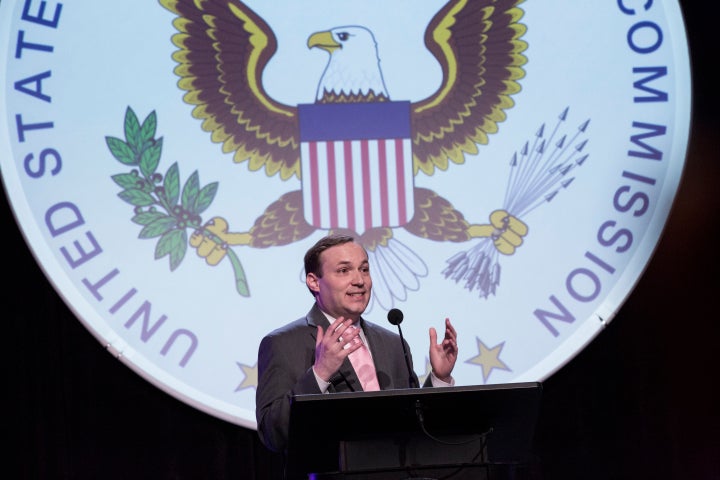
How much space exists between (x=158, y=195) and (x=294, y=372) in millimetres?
1192

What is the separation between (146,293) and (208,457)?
63cm

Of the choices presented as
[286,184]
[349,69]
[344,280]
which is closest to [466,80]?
[349,69]

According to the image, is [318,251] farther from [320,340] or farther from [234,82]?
[234,82]

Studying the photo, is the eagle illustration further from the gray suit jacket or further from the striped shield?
the gray suit jacket

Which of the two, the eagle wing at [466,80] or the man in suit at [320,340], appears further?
the eagle wing at [466,80]

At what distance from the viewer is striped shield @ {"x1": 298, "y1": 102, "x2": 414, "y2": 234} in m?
3.75

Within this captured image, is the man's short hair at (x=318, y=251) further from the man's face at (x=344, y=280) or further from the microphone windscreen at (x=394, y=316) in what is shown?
the microphone windscreen at (x=394, y=316)

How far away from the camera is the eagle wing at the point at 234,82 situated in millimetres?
3729

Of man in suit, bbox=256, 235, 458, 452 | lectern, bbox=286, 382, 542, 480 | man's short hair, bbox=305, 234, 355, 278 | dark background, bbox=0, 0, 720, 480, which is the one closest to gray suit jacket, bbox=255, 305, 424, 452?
man in suit, bbox=256, 235, 458, 452

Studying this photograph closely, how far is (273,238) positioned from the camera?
12.2ft

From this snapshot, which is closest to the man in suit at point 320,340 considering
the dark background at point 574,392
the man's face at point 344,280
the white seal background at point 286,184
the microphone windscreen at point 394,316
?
the man's face at point 344,280

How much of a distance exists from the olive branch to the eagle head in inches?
22.4

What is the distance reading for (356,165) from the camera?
3789mm

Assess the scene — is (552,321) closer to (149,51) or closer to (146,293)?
(146,293)
